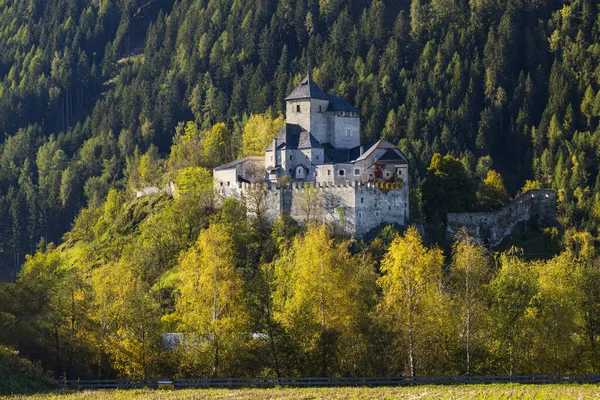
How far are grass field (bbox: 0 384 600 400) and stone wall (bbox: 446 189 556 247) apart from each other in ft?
117

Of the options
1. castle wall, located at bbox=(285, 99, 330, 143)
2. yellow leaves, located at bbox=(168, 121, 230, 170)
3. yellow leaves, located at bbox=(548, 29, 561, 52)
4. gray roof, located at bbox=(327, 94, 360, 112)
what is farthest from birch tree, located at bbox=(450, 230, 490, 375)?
yellow leaves, located at bbox=(548, 29, 561, 52)

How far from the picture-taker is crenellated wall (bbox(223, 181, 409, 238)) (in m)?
84.9

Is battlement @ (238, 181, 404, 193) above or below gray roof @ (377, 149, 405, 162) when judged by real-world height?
below

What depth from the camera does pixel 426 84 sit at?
506 ft

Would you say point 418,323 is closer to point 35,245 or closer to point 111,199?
point 111,199

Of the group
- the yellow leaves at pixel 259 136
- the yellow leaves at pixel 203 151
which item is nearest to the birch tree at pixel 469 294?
the yellow leaves at pixel 259 136

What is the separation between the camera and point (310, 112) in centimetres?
9394

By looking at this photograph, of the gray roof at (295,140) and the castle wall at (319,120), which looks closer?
the gray roof at (295,140)

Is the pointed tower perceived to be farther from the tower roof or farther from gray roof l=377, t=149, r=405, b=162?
gray roof l=377, t=149, r=405, b=162

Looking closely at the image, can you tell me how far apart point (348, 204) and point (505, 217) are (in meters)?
15.2

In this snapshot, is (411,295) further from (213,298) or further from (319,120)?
(319,120)

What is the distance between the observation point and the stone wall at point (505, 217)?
3570 inches

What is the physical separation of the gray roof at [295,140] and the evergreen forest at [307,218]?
683 cm

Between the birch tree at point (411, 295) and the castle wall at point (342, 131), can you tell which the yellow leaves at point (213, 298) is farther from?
the castle wall at point (342, 131)
